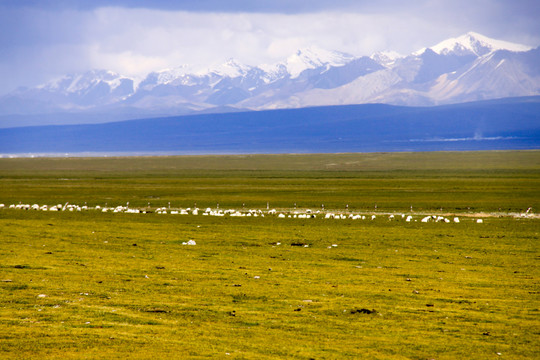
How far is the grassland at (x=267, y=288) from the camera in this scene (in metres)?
13.0

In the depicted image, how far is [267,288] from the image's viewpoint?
1911cm

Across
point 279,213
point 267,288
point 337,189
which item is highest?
point 337,189

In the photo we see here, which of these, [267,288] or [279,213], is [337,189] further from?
[267,288]


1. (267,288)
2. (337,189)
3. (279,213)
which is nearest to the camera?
(267,288)

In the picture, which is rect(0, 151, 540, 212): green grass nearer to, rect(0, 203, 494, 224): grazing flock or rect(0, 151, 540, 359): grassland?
rect(0, 203, 494, 224): grazing flock

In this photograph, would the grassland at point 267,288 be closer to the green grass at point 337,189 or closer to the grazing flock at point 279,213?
the grazing flock at point 279,213

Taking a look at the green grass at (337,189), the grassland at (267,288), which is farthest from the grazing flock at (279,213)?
the green grass at (337,189)

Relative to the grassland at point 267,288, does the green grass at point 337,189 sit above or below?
above

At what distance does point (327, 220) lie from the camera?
46.1m

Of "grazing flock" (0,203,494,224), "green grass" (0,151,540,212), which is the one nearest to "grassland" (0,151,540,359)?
"grazing flock" (0,203,494,224)

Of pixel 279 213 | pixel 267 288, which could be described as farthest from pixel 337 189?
pixel 267 288

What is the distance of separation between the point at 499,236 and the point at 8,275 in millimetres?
25036

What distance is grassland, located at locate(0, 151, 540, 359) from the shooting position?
13.0 meters

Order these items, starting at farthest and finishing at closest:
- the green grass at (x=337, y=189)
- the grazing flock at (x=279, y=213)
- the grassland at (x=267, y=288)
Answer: the green grass at (x=337, y=189)
the grazing flock at (x=279, y=213)
the grassland at (x=267, y=288)
